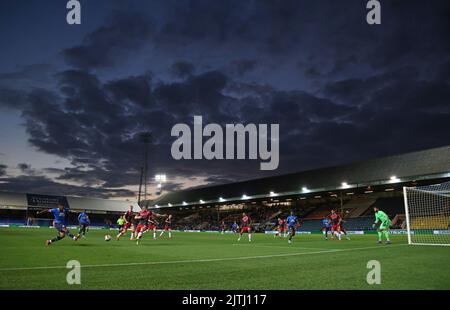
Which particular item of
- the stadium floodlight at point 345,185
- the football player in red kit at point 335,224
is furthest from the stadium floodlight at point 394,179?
the football player in red kit at point 335,224

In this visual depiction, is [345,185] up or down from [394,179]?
down

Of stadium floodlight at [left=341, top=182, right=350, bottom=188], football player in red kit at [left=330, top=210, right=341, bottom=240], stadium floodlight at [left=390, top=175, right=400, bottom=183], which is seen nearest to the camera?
football player in red kit at [left=330, top=210, right=341, bottom=240]

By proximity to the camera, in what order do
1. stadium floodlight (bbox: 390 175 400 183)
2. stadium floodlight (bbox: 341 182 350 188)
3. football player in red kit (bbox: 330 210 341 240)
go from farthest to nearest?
stadium floodlight (bbox: 341 182 350 188)
stadium floodlight (bbox: 390 175 400 183)
football player in red kit (bbox: 330 210 341 240)

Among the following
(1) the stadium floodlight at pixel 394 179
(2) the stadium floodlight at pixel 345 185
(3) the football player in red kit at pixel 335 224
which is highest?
(1) the stadium floodlight at pixel 394 179

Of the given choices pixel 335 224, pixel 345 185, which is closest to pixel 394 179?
pixel 345 185

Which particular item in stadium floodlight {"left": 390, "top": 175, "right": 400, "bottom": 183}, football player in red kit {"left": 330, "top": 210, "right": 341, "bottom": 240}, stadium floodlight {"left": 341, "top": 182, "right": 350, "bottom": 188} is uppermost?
stadium floodlight {"left": 390, "top": 175, "right": 400, "bottom": 183}

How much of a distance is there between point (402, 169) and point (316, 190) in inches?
473

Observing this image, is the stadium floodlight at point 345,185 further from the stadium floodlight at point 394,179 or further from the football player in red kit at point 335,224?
the football player in red kit at point 335,224

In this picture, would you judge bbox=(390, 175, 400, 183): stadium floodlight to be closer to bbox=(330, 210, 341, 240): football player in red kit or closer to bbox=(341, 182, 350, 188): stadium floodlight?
bbox=(341, 182, 350, 188): stadium floodlight

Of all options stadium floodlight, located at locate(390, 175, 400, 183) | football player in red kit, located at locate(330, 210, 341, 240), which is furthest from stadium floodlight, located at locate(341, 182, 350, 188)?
football player in red kit, located at locate(330, 210, 341, 240)

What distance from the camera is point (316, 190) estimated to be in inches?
1916

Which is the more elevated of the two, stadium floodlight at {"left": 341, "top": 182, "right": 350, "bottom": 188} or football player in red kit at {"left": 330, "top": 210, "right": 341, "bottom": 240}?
stadium floodlight at {"left": 341, "top": 182, "right": 350, "bottom": 188}

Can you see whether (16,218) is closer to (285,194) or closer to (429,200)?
(285,194)

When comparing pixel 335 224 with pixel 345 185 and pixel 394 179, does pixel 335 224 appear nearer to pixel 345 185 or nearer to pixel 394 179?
pixel 394 179
